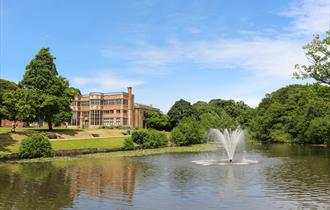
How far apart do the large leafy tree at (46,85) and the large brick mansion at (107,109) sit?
34.2 meters

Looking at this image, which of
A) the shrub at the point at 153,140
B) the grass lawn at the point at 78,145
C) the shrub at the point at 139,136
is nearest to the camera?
the grass lawn at the point at 78,145

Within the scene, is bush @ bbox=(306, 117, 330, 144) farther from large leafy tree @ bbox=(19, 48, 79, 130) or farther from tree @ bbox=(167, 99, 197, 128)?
large leafy tree @ bbox=(19, 48, 79, 130)

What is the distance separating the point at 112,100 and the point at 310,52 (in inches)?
2760

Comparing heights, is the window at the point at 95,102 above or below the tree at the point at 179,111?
above

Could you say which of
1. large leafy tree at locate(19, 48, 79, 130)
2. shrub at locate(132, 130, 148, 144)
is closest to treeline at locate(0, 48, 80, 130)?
large leafy tree at locate(19, 48, 79, 130)

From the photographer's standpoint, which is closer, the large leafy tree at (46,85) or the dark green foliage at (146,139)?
the dark green foliage at (146,139)

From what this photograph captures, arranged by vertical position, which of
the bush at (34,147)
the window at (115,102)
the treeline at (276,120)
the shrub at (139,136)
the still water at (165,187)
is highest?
the window at (115,102)

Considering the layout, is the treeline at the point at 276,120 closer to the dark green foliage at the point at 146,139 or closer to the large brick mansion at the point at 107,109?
the large brick mansion at the point at 107,109

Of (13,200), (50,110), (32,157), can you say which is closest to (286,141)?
(50,110)

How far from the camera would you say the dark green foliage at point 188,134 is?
76500mm

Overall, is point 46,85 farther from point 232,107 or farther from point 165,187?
point 232,107

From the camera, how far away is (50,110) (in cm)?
7025

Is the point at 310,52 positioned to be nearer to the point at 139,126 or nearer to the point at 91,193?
the point at 91,193

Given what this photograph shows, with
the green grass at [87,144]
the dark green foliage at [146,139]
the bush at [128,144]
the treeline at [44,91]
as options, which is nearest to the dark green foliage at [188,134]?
the dark green foliage at [146,139]
